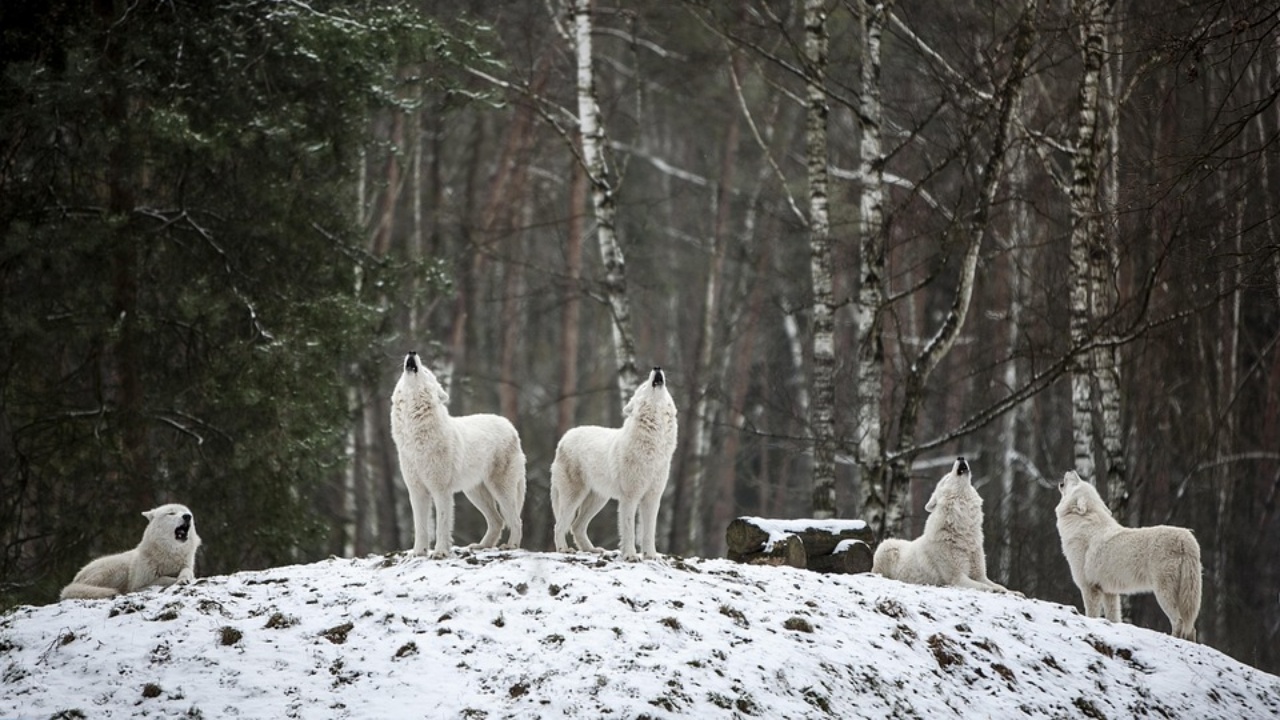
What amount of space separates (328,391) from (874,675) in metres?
10.3

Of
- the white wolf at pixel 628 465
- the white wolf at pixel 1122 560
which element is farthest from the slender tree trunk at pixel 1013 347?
the white wolf at pixel 628 465

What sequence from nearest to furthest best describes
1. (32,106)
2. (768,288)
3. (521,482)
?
(521,482)
(32,106)
(768,288)

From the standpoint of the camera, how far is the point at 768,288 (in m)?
33.2

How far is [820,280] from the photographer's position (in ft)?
53.8

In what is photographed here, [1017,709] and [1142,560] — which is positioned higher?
[1142,560]

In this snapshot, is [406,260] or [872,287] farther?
[406,260]

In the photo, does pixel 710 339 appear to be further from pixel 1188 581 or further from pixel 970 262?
pixel 1188 581

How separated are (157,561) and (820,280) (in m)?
9.02

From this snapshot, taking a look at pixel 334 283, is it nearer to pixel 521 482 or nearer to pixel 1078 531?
pixel 521 482

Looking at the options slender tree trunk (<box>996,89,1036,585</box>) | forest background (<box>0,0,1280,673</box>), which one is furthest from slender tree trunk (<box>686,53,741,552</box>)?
slender tree trunk (<box>996,89,1036,585</box>)

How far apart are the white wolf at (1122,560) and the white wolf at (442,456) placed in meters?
5.64

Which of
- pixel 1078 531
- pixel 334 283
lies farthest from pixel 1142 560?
pixel 334 283

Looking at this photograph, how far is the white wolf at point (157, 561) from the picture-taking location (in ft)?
36.9

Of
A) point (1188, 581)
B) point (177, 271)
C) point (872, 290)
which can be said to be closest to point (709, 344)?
point (872, 290)
